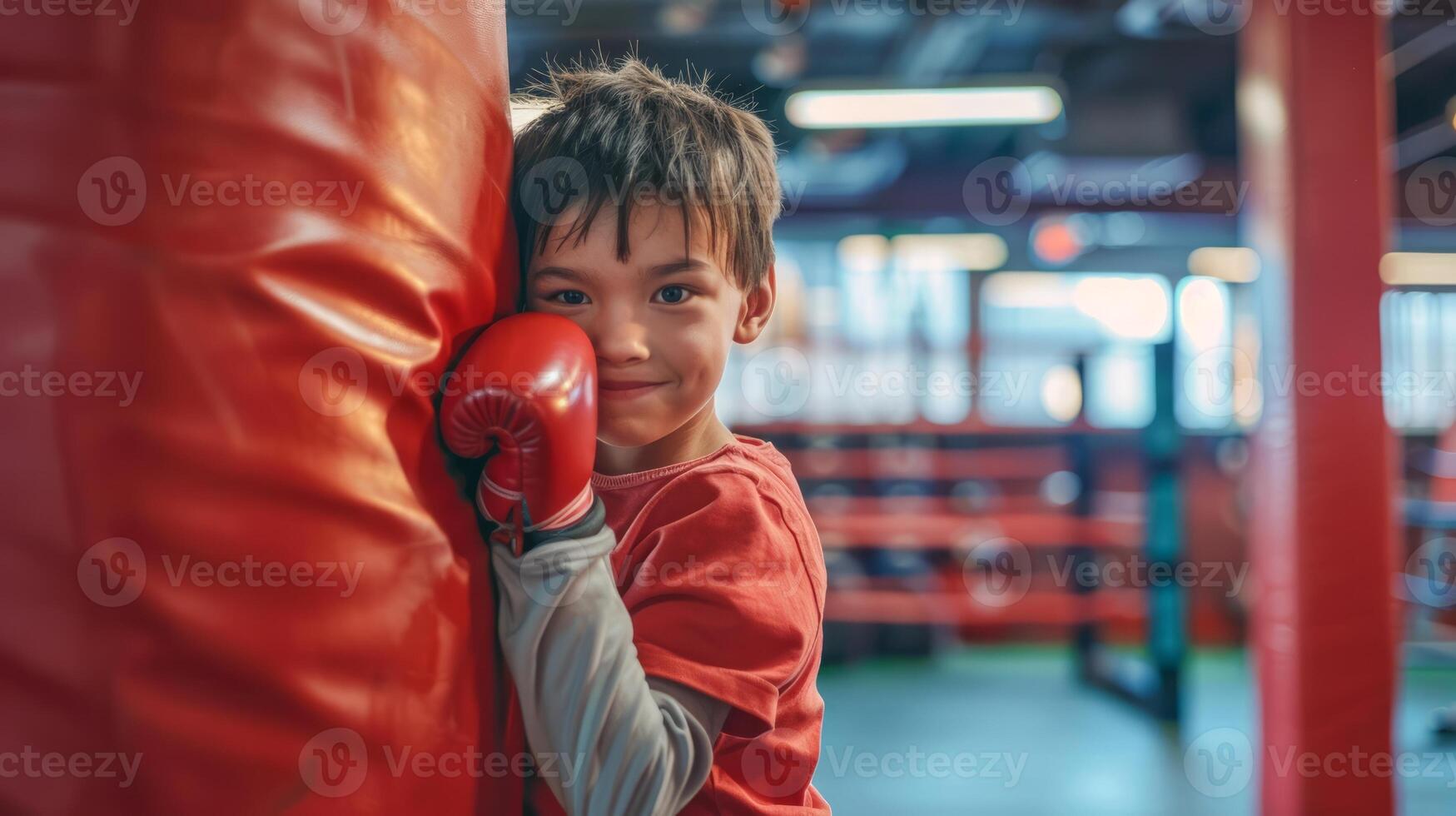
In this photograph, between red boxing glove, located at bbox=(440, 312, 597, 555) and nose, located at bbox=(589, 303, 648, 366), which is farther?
nose, located at bbox=(589, 303, 648, 366)

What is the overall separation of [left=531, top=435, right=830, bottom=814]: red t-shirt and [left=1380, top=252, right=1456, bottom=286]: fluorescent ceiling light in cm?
805

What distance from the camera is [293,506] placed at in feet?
2.09

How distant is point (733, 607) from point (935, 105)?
4094mm

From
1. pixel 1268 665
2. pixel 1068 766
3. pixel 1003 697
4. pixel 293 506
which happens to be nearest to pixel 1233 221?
pixel 1003 697

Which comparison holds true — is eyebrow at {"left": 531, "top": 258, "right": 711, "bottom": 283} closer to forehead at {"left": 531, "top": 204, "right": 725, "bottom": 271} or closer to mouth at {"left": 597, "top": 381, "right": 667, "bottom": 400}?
forehead at {"left": 531, "top": 204, "right": 725, "bottom": 271}

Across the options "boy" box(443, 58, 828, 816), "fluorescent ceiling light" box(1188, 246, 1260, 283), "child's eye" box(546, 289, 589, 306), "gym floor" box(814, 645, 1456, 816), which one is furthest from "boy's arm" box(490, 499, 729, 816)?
"fluorescent ceiling light" box(1188, 246, 1260, 283)

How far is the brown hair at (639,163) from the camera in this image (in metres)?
0.95

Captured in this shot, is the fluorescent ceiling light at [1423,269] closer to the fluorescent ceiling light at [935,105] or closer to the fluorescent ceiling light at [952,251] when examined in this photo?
the fluorescent ceiling light at [952,251]

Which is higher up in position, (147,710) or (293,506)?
(293,506)

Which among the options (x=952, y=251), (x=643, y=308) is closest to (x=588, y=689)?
(x=643, y=308)

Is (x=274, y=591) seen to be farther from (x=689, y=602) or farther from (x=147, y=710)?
(x=689, y=602)

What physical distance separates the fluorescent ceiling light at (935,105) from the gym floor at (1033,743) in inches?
117

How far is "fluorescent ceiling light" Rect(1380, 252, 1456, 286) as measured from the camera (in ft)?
23.4

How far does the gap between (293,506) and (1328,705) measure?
8.17 ft
